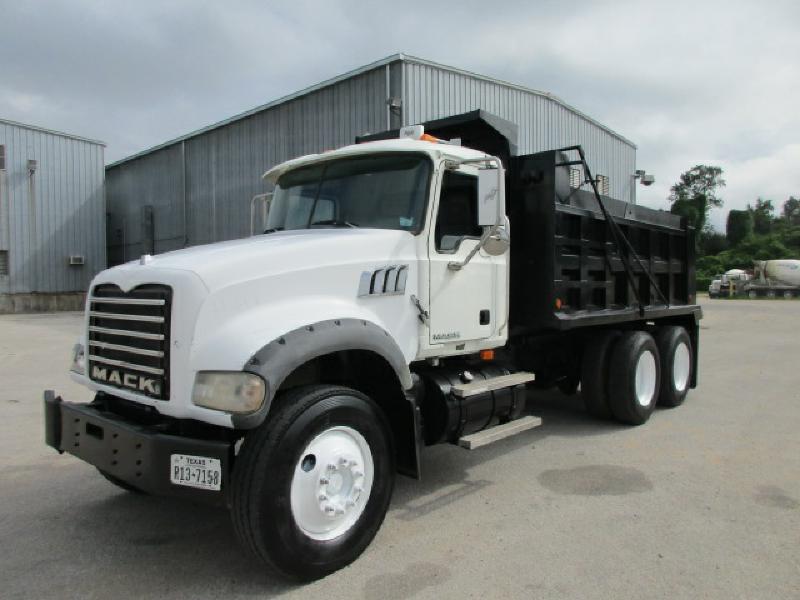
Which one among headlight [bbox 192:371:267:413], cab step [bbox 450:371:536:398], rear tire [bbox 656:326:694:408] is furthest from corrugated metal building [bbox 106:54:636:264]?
headlight [bbox 192:371:267:413]

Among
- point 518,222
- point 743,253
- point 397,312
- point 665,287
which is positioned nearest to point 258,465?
point 397,312

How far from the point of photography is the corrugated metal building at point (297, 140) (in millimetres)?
15547

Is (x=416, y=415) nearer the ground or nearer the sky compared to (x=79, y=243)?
nearer the ground

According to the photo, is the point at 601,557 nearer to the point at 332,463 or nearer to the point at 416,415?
the point at 416,415

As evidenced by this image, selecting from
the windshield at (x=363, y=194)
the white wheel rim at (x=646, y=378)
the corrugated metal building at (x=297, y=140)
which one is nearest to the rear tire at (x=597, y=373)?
the white wheel rim at (x=646, y=378)

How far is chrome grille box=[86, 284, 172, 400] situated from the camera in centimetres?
337

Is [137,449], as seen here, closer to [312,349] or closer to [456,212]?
[312,349]

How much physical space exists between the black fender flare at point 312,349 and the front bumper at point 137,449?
0.96 feet

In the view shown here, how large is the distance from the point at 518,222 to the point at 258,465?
11.9ft

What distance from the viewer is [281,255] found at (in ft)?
12.2

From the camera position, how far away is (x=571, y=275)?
240 inches

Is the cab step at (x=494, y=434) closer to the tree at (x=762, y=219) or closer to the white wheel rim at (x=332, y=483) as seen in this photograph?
the white wheel rim at (x=332, y=483)

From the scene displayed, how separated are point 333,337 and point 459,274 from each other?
1.50 metres

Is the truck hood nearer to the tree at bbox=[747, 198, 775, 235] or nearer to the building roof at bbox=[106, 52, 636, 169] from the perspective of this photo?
the building roof at bbox=[106, 52, 636, 169]
